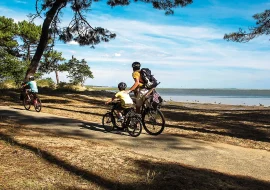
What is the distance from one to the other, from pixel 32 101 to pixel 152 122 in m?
7.45

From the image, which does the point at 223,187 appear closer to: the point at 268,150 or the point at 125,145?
the point at 125,145

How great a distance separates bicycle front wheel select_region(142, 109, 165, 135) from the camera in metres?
8.85

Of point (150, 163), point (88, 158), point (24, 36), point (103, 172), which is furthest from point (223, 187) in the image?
point (24, 36)

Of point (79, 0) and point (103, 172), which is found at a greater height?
point (79, 0)

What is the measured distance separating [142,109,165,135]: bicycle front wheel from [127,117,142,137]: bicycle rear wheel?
466 mm

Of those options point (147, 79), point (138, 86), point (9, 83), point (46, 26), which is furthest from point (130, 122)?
point (9, 83)

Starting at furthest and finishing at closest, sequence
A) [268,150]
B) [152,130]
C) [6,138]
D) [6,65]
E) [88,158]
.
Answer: [6,65]
[152,130]
[268,150]
[6,138]
[88,158]

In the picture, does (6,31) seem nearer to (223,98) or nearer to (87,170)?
(87,170)

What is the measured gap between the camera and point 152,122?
904cm

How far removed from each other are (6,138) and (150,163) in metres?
3.35

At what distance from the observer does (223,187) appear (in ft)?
15.5

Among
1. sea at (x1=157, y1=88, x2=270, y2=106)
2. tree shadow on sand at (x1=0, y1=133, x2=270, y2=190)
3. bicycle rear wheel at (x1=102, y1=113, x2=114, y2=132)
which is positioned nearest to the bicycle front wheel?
bicycle rear wheel at (x1=102, y1=113, x2=114, y2=132)

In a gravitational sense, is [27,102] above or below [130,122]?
above

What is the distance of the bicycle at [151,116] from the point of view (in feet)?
28.8
